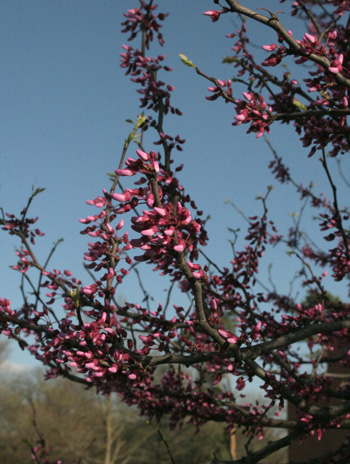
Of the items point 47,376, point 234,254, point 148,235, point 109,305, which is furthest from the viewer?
point 234,254

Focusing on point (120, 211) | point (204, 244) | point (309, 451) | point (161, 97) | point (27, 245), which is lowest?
point (309, 451)

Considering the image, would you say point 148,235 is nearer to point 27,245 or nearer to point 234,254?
point 27,245

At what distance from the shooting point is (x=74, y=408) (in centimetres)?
2970

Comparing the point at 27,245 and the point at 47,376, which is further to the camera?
the point at 47,376

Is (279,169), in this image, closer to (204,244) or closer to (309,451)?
(204,244)

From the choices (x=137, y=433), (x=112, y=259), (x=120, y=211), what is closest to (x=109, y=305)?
(x=112, y=259)

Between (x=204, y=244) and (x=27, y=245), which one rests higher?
(x=27, y=245)

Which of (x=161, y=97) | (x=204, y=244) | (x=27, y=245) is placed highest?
(x=161, y=97)

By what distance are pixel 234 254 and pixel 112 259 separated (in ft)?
8.29

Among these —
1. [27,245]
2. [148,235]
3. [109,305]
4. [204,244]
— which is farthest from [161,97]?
[148,235]

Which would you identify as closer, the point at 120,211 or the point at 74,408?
the point at 120,211

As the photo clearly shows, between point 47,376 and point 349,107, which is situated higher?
point 349,107

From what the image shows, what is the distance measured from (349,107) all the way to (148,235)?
228cm

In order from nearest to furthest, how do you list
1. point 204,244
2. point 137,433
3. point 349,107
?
point 349,107 → point 204,244 → point 137,433
